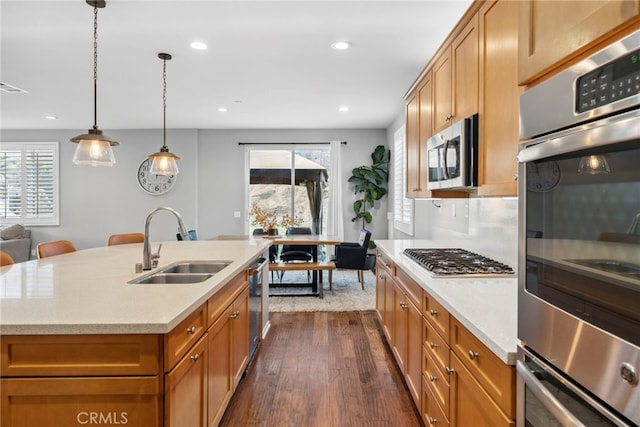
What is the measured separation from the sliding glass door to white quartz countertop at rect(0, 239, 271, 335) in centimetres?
450

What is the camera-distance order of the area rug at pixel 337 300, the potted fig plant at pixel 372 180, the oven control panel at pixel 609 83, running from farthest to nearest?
the potted fig plant at pixel 372 180 → the area rug at pixel 337 300 → the oven control panel at pixel 609 83

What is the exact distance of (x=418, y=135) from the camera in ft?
10.5

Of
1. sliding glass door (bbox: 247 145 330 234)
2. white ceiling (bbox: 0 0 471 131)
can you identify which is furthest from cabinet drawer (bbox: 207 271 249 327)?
sliding glass door (bbox: 247 145 330 234)

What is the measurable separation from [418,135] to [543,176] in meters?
2.38

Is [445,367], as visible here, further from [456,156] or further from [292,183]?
[292,183]

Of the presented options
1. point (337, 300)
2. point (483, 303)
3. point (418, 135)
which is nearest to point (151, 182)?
point (337, 300)

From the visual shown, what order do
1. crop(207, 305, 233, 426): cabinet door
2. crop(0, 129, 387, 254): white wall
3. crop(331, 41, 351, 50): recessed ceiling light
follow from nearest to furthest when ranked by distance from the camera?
crop(207, 305, 233, 426): cabinet door, crop(331, 41, 351, 50): recessed ceiling light, crop(0, 129, 387, 254): white wall

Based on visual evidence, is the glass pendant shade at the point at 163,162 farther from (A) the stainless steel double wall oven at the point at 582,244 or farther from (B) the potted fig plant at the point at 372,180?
(B) the potted fig plant at the point at 372,180

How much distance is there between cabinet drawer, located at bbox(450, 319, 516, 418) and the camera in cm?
108

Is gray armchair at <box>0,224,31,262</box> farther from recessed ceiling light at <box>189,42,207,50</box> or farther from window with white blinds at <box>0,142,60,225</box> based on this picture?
recessed ceiling light at <box>189,42,207,50</box>

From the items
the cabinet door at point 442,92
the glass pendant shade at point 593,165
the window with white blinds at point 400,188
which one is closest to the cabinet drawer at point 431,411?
the glass pendant shade at point 593,165

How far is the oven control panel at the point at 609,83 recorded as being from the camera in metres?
0.64

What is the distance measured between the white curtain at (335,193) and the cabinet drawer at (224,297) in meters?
4.37

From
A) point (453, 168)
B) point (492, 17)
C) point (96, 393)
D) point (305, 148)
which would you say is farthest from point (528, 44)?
point (305, 148)
